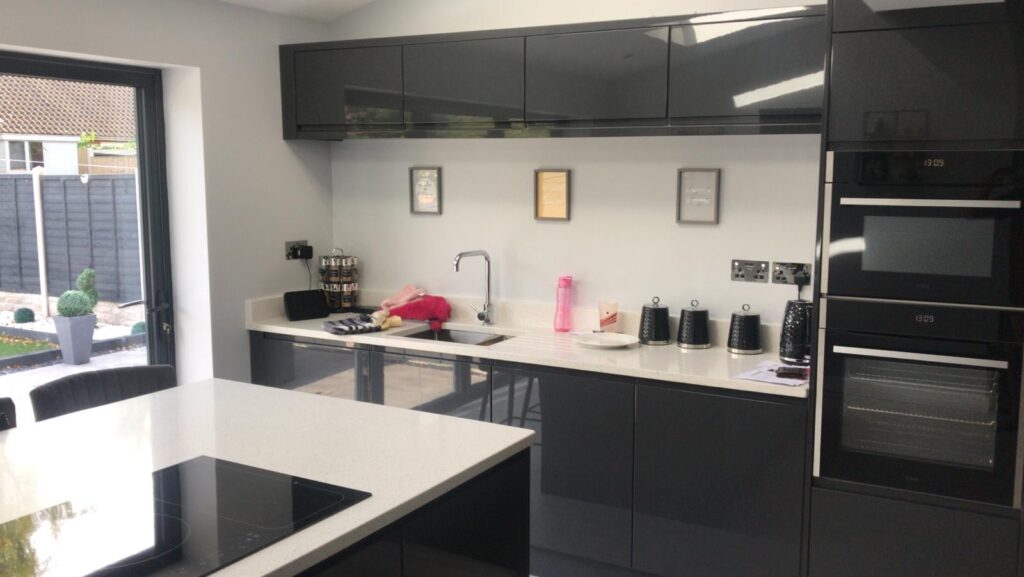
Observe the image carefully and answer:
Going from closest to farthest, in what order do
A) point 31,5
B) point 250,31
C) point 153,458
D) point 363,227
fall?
point 153,458 < point 31,5 < point 250,31 < point 363,227

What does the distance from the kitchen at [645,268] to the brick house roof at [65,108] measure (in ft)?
0.70

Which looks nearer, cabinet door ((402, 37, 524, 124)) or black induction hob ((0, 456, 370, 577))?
black induction hob ((0, 456, 370, 577))

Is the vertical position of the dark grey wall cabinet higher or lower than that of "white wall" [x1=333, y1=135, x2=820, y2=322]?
lower

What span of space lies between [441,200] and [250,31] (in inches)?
46.5

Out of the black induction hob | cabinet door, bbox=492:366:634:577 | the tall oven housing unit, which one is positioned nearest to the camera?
the black induction hob

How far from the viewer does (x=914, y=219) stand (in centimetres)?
265

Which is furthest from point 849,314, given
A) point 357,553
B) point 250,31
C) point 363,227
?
point 250,31

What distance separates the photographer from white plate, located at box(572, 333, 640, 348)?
347 cm

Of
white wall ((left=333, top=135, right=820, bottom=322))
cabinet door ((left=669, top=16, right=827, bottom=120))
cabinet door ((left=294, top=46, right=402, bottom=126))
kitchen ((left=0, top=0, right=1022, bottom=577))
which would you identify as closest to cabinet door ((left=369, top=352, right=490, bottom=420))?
kitchen ((left=0, top=0, right=1022, bottom=577))

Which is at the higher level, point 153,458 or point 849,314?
point 849,314

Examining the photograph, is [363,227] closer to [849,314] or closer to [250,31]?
[250,31]

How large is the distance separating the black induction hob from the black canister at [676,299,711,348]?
2060 mm

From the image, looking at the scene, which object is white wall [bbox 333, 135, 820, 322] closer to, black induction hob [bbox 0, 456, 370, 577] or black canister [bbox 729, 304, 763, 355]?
black canister [bbox 729, 304, 763, 355]

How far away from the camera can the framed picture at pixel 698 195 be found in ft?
11.6
